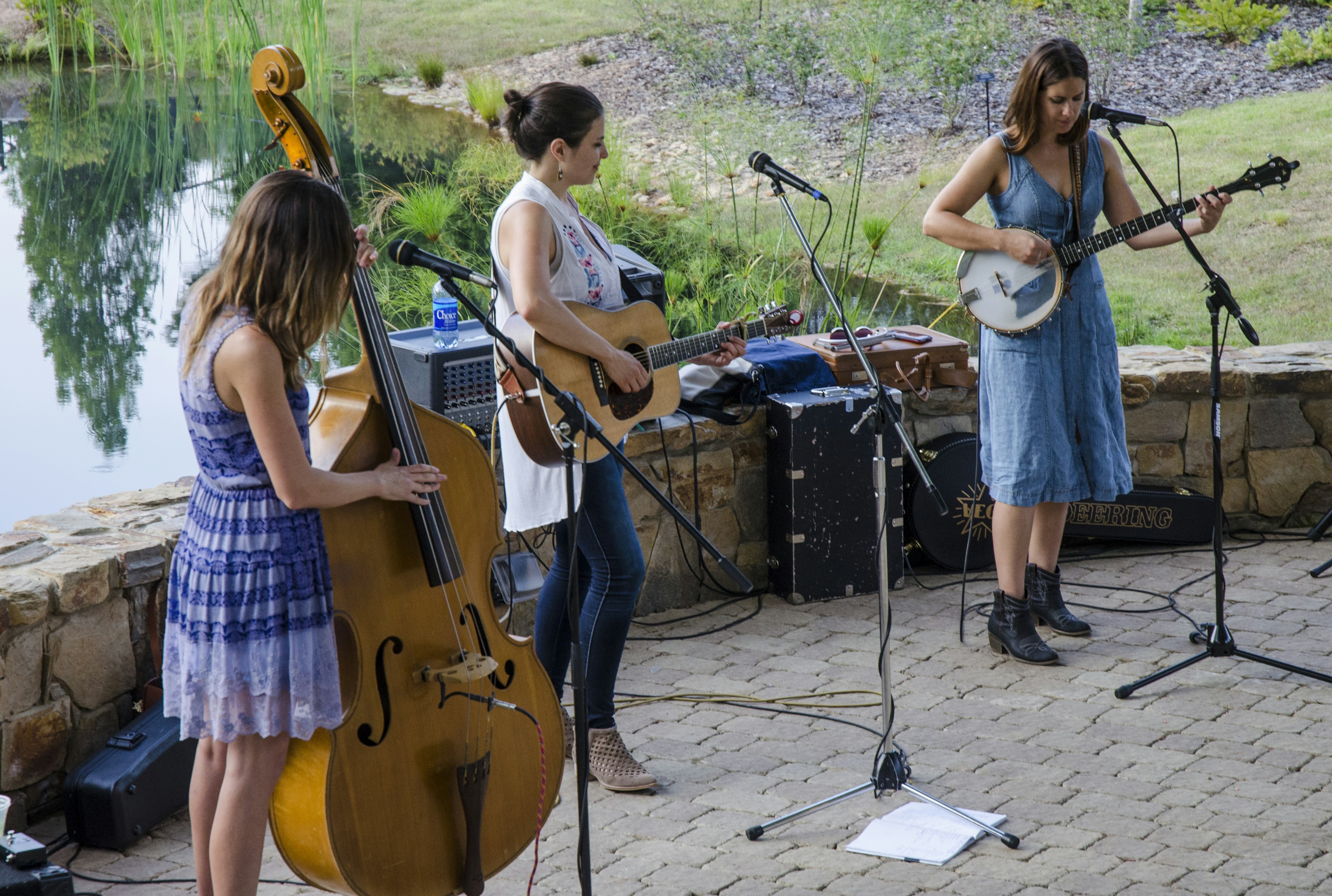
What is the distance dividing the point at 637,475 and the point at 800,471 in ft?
6.28

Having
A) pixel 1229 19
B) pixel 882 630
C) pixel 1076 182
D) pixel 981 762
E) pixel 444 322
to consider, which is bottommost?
pixel 981 762

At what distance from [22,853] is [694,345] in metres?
1.85

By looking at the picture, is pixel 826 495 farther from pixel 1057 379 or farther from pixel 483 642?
pixel 483 642

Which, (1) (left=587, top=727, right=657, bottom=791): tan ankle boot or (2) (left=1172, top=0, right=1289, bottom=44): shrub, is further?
(2) (left=1172, top=0, right=1289, bottom=44): shrub

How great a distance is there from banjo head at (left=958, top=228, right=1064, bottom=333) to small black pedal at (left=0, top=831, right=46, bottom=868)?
8.82 ft

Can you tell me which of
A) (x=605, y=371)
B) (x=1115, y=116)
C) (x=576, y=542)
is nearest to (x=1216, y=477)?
(x=1115, y=116)

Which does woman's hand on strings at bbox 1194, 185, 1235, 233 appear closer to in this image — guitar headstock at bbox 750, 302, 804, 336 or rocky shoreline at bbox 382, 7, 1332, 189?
guitar headstock at bbox 750, 302, 804, 336

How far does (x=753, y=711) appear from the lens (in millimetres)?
3490

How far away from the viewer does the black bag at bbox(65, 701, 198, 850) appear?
2.74 meters

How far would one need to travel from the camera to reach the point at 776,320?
10.8 ft

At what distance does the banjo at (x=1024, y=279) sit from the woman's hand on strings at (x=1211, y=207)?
0.13 ft

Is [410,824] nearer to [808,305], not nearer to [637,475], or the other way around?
[637,475]

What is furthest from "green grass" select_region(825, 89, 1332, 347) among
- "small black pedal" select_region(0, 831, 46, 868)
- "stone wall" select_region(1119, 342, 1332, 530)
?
"small black pedal" select_region(0, 831, 46, 868)

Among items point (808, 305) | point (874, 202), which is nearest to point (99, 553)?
point (808, 305)
